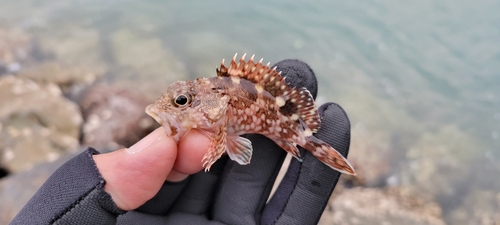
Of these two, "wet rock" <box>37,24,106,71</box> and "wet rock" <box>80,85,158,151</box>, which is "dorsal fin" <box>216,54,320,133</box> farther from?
"wet rock" <box>37,24,106,71</box>

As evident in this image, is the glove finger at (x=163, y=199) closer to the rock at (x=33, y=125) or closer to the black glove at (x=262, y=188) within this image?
the black glove at (x=262, y=188)

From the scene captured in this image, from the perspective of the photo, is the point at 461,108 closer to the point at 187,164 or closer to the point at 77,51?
the point at 187,164

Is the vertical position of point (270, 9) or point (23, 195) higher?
point (270, 9)

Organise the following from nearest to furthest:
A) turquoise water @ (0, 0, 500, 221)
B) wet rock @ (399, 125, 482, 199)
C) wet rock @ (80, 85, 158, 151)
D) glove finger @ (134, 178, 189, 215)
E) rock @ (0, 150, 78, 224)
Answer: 1. glove finger @ (134, 178, 189, 215)
2. rock @ (0, 150, 78, 224)
3. wet rock @ (80, 85, 158, 151)
4. wet rock @ (399, 125, 482, 199)
5. turquoise water @ (0, 0, 500, 221)

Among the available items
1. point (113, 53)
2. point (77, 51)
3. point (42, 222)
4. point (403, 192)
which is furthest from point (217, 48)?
point (42, 222)

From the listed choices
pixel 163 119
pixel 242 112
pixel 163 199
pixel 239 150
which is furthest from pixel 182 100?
pixel 163 199

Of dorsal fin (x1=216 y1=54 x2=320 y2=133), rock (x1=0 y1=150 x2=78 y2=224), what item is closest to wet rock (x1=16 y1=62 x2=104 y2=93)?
rock (x1=0 y1=150 x2=78 y2=224)
